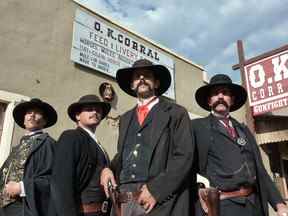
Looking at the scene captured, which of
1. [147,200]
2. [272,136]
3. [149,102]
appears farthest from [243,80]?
[147,200]

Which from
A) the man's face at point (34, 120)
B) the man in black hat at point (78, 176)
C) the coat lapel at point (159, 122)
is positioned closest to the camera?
the coat lapel at point (159, 122)

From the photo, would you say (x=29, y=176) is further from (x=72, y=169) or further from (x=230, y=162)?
(x=230, y=162)

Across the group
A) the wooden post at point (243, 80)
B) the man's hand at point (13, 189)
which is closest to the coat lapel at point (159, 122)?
the man's hand at point (13, 189)

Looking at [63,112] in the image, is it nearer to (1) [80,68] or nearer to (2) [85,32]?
(1) [80,68]

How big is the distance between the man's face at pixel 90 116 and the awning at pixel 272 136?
712 cm

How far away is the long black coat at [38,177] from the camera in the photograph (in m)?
3.22

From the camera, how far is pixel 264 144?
399 inches

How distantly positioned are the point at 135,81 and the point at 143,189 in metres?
0.99

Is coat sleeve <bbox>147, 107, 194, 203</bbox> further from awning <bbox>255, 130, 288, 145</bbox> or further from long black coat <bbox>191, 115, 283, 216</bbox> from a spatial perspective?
awning <bbox>255, 130, 288, 145</bbox>

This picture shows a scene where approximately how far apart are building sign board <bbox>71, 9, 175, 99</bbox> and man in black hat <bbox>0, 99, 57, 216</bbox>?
9.56 ft

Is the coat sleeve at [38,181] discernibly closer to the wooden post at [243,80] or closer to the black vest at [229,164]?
the black vest at [229,164]

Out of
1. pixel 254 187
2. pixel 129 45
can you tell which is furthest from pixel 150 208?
pixel 129 45

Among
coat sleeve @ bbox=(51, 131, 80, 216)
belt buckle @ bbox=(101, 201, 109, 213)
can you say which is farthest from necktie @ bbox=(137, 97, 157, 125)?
belt buckle @ bbox=(101, 201, 109, 213)

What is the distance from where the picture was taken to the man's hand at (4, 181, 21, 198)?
10.6 ft
